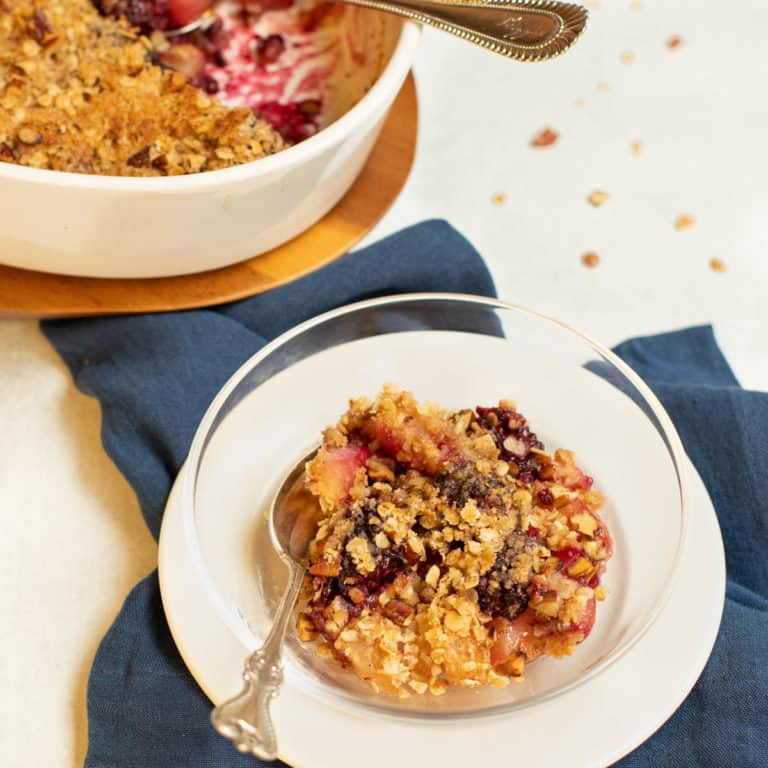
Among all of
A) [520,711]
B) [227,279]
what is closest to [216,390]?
[227,279]

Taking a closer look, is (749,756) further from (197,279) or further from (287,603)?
(197,279)

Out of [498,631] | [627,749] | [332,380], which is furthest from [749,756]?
[332,380]

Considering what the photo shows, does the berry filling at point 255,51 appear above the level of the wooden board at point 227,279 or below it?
above

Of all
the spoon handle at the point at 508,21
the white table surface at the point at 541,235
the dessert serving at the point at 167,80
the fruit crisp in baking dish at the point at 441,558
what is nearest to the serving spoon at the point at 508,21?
the spoon handle at the point at 508,21

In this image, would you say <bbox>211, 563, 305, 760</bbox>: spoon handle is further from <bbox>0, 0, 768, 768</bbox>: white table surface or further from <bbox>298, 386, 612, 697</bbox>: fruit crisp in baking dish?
<bbox>0, 0, 768, 768</bbox>: white table surface

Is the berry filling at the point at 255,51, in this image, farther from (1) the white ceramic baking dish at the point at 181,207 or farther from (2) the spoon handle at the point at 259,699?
(2) the spoon handle at the point at 259,699

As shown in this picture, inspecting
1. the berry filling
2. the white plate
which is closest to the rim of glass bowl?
the white plate
